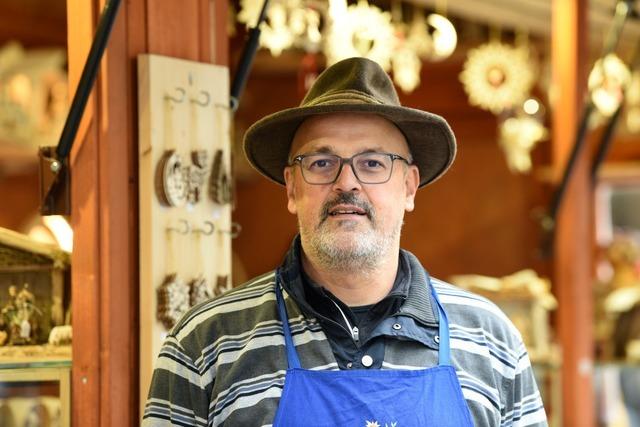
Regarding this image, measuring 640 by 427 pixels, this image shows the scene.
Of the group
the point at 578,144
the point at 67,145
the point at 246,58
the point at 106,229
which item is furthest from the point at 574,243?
the point at 67,145

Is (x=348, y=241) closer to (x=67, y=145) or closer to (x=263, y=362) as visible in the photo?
(x=263, y=362)

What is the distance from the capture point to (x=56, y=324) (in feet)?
8.97

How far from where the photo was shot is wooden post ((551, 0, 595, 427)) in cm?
515

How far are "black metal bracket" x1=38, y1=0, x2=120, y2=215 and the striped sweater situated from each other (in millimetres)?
471

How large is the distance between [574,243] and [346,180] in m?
2.93

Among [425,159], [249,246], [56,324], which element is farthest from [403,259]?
[249,246]

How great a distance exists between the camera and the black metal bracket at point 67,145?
2.60 metres

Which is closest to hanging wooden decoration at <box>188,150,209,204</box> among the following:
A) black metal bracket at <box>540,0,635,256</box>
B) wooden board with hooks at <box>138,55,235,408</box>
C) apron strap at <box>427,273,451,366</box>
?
wooden board with hooks at <box>138,55,235,408</box>

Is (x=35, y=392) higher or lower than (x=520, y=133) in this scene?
lower

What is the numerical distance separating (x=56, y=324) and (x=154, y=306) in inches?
9.0

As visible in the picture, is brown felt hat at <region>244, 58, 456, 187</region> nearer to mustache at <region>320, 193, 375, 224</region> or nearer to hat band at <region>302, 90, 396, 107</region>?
hat band at <region>302, 90, 396, 107</region>

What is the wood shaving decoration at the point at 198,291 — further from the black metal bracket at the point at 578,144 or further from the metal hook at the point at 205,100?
the black metal bracket at the point at 578,144

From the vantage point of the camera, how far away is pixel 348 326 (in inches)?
95.1

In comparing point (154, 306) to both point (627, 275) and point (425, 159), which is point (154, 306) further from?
point (627, 275)
